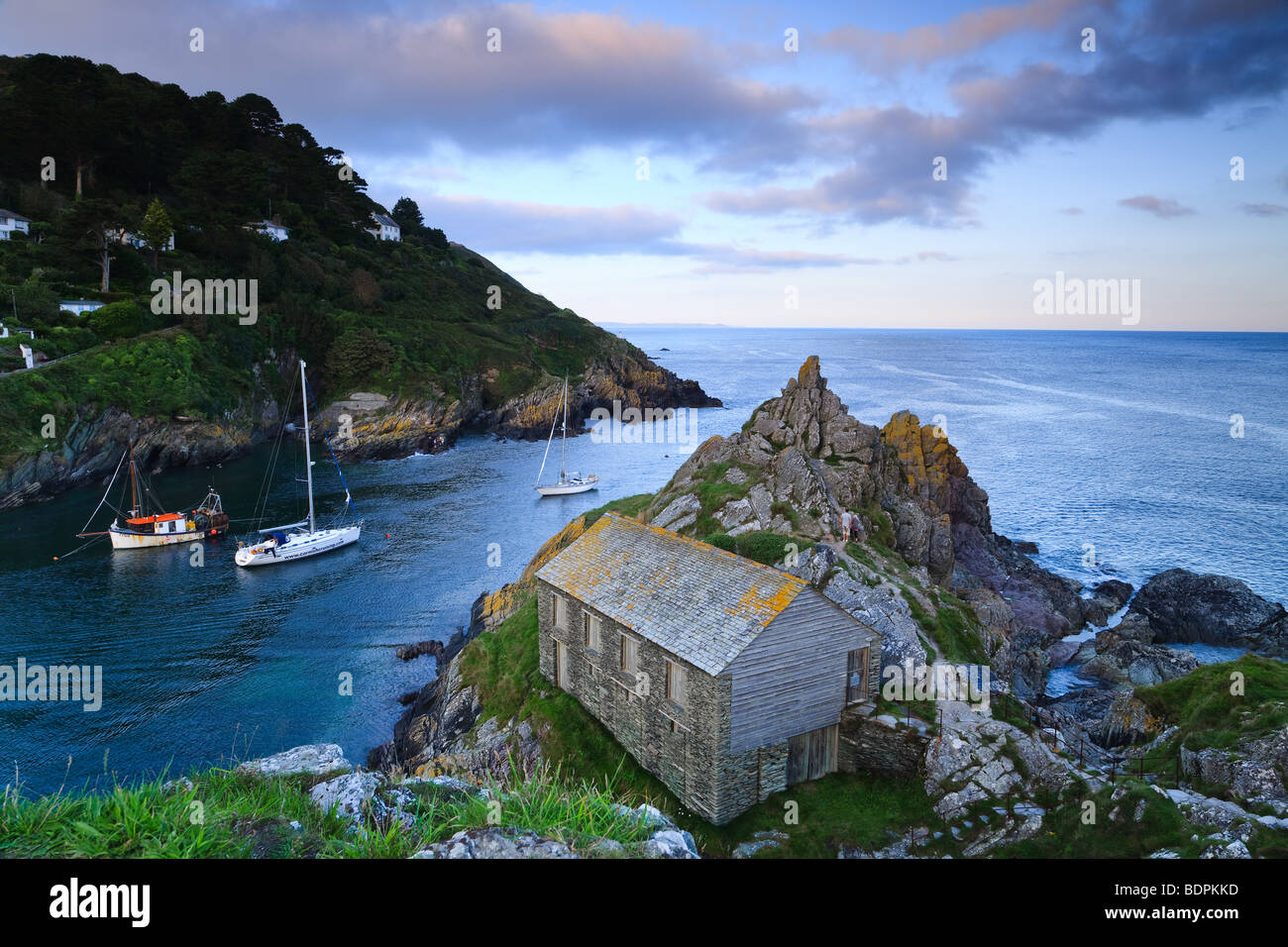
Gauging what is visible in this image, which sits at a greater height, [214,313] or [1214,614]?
[214,313]

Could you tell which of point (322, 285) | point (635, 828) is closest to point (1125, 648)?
point (635, 828)

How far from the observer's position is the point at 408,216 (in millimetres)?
193000

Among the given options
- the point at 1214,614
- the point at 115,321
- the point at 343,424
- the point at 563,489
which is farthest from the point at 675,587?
the point at 343,424

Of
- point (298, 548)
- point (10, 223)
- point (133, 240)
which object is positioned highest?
point (133, 240)

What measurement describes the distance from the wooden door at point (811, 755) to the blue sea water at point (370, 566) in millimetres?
19093

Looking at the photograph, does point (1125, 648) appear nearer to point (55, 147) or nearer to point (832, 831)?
point (832, 831)

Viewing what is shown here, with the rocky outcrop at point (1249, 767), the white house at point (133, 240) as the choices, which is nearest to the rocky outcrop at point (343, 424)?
the white house at point (133, 240)

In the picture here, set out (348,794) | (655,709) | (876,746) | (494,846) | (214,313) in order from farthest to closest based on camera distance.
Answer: (214,313) < (655,709) < (876,746) < (348,794) < (494,846)

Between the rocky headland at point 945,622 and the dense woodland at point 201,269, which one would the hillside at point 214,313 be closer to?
the dense woodland at point 201,269

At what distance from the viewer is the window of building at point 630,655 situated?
23859 millimetres

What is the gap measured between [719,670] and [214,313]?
3991 inches

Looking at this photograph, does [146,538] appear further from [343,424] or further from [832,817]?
[832,817]
